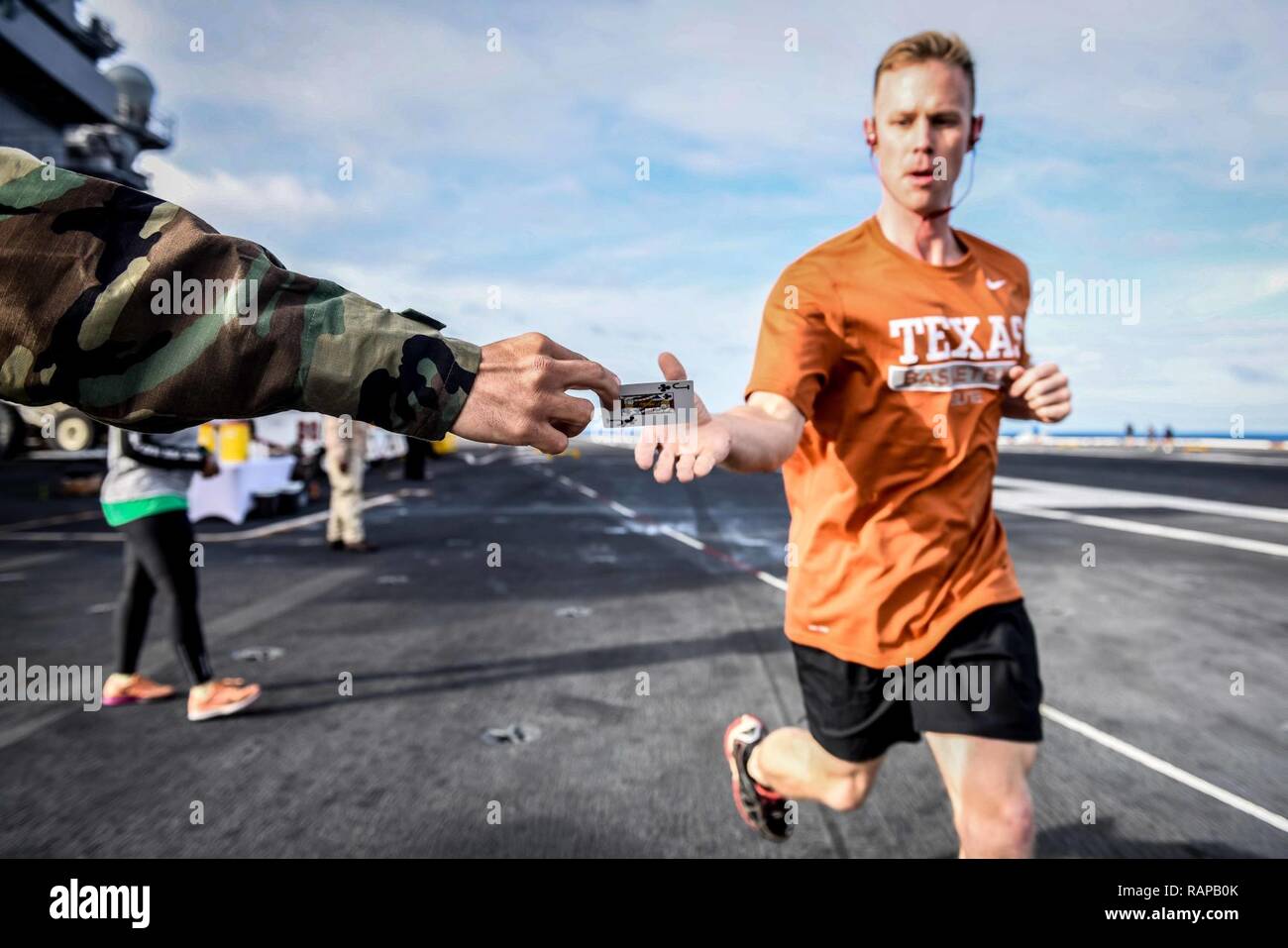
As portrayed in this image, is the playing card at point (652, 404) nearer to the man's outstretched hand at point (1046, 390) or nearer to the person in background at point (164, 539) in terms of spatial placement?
the man's outstretched hand at point (1046, 390)

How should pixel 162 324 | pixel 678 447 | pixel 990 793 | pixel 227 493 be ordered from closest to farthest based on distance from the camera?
pixel 162 324 < pixel 678 447 < pixel 990 793 < pixel 227 493

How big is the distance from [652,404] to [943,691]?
1.44 meters

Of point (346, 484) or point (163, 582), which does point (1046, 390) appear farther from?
point (346, 484)

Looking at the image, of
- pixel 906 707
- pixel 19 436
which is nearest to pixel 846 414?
pixel 906 707

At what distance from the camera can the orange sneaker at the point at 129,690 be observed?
4.37 meters

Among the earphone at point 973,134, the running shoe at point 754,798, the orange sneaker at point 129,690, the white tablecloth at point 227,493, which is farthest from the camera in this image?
the white tablecloth at point 227,493

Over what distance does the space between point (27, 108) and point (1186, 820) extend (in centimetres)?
5305

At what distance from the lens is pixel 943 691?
227cm

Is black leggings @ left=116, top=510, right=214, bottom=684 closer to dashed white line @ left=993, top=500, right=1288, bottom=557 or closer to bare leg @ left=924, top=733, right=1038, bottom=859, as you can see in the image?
bare leg @ left=924, top=733, right=1038, bottom=859

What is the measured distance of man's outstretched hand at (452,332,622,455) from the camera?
1283 mm

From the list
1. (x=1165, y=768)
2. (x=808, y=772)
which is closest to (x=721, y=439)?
(x=808, y=772)

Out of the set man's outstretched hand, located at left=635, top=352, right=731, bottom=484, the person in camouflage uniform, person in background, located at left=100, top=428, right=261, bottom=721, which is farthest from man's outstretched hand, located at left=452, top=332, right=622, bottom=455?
person in background, located at left=100, top=428, right=261, bottom=721

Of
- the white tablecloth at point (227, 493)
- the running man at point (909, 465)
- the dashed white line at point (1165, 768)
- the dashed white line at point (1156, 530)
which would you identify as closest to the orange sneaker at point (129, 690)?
the running man at point (909, 465)

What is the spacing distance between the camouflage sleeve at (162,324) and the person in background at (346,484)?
8653 millimetres
